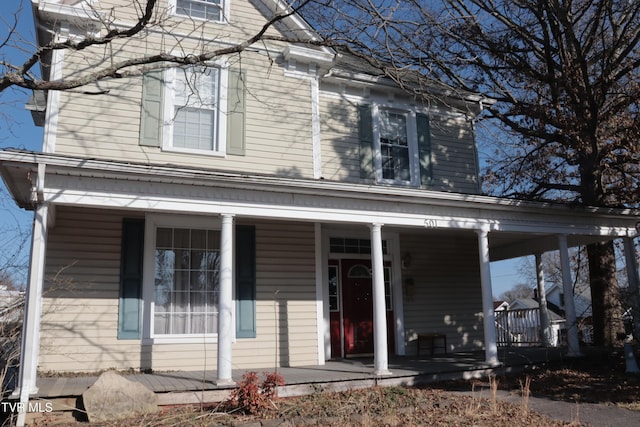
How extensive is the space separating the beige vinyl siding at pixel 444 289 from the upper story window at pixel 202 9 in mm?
6328

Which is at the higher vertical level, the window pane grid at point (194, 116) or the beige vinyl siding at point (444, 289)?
the window pane grid at point (194, 116)

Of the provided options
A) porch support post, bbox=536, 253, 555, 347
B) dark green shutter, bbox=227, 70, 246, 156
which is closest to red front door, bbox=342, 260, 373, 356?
dark green shutter, bbox=227, 70, 246, 156

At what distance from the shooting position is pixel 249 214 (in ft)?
27.9

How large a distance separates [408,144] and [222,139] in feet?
14.7

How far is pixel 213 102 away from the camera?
34.0 feet

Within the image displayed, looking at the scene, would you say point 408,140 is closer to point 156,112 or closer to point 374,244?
point 374,244

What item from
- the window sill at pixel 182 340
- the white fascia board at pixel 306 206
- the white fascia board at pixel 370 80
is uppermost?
the white fascia board at pixel 370 80

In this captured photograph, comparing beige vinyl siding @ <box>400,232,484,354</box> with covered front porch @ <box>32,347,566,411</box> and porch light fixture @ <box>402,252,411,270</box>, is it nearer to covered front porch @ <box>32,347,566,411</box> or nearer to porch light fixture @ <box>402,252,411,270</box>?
porch light fixture @ <box>402,252,411,270</box>

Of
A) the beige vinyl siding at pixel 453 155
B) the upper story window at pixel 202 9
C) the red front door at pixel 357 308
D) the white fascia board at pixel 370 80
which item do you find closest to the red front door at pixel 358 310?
the red front door at pixel 357 308

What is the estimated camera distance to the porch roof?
289 inches

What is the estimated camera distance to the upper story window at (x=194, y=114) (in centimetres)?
998

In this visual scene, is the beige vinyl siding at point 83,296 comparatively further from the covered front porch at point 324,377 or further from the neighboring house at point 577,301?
the neighboring house at point 577,301

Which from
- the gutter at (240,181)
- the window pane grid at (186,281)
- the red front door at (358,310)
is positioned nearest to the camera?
the gutter at (240,181)

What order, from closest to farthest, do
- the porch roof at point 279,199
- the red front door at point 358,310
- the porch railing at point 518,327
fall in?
the porch roof at point 279,199
the red front door at point 358,310
the porch railing at point 518,327
